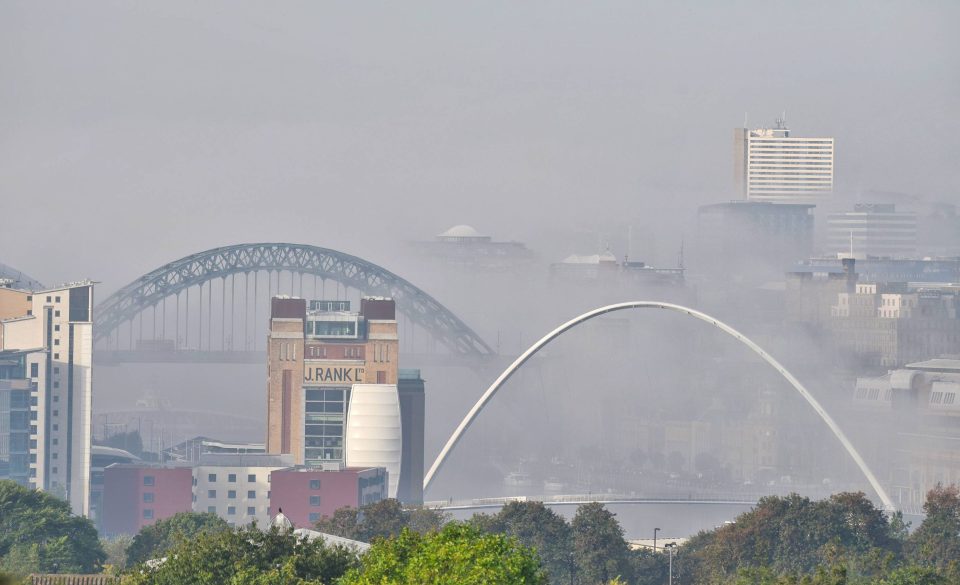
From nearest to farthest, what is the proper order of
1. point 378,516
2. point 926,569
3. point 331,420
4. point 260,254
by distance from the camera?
1. point 926,569
2. point 378,516
3. point 331,420
4. point 260,254

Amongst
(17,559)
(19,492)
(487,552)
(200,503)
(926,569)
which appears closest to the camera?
(487,552)

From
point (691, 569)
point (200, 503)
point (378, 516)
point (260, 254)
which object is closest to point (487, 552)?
point (691, 569)

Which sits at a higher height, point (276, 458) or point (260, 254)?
point (260, 254)

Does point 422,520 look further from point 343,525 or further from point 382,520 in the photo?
point 343,525

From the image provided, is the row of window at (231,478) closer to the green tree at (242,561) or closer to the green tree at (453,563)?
the green tree at (242,561)

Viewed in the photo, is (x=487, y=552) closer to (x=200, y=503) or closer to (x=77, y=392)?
(x=200, y=503)

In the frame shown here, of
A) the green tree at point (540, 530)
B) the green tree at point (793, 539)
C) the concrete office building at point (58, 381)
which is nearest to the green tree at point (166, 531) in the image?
the green tree at point (540, 530)

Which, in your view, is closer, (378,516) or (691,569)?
(691,569)
